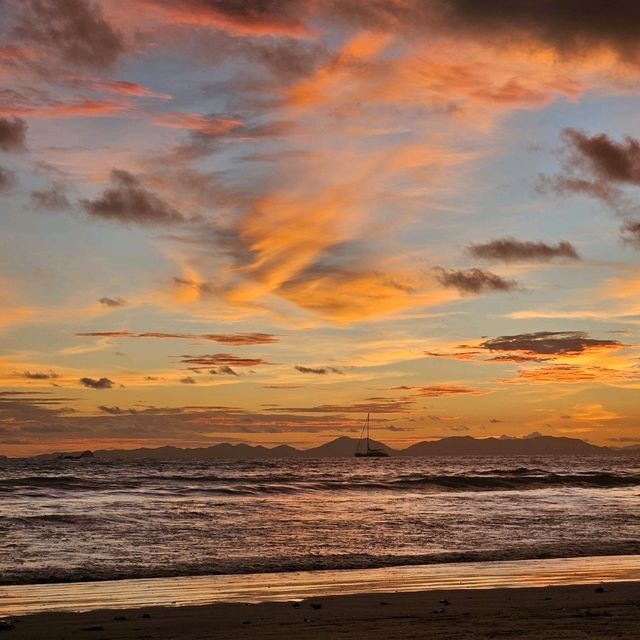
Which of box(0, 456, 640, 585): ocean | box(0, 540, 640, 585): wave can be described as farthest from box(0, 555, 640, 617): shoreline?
box(0, 456, 640, 585): ocean

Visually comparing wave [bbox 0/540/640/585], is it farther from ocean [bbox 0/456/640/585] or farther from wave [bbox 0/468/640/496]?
wave [bbox 0/468/640/496]

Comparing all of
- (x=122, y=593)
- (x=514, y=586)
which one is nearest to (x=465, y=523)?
(x=514, y=586)

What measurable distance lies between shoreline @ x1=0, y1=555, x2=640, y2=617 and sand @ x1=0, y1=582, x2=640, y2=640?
1.02 meters

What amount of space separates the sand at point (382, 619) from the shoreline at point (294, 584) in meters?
1.02

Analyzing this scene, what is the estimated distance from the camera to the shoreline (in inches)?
624

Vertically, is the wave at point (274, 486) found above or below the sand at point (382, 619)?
below

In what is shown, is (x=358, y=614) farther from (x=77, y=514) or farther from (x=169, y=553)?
(x=77, y=514)

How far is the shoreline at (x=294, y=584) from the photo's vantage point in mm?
15852

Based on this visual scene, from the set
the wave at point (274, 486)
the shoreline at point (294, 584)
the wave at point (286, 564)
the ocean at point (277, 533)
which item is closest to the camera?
the shoreline at point (294, 584)

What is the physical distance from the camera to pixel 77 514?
39188 mm

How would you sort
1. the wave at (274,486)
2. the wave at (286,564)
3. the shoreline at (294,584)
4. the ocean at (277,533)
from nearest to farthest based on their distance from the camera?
the shoreline at (294,584)
the wave at (286,564)
the ocean at (277,533)
the wave at (274,486)

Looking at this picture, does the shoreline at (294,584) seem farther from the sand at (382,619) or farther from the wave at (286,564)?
the sand at (382,619)

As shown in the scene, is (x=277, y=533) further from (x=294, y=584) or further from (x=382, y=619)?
(x=382, y=619)

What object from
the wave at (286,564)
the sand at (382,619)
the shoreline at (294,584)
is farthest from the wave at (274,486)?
A: the sand at (382,619)
